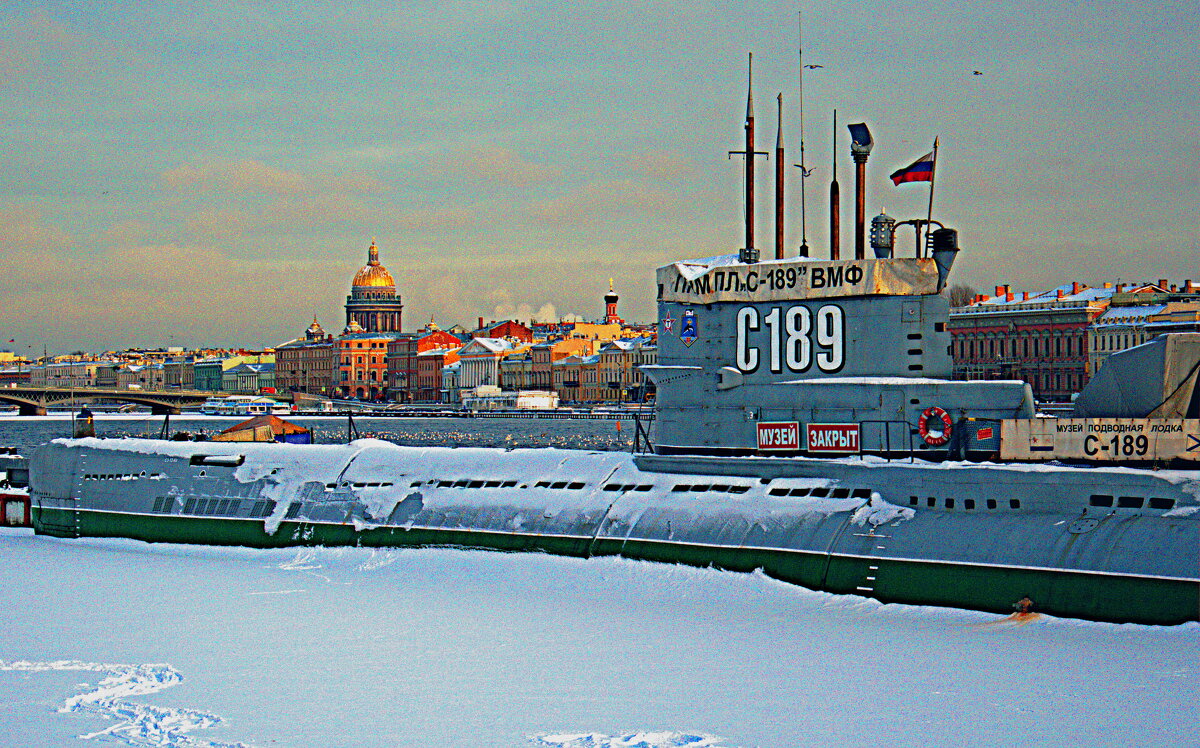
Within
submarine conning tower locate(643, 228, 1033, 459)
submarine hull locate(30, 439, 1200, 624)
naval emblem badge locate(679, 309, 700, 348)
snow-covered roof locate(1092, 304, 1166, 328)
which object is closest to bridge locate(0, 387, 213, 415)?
snow-covered roof locate(1092, 304, 1166, 328)

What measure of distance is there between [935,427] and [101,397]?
150269 mm

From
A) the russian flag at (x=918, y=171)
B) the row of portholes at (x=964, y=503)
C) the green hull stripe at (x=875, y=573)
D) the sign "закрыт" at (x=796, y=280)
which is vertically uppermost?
the russian flag at (x=918, y=171)

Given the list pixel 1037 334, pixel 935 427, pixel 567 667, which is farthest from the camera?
pixel 1037 334

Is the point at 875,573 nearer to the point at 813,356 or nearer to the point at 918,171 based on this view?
the point at 813,356

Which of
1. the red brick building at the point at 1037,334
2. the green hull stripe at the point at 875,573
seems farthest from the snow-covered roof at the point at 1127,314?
the green hull stripe at the point at 875,573

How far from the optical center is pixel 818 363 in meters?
21.2

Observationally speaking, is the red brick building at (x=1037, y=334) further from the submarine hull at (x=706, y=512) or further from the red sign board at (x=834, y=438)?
the red sign board at (x=834, y=438)

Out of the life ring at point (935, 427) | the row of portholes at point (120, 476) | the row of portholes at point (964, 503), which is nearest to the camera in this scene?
the row of portholes at point (964, 503)

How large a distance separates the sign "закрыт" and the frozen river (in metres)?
4.46

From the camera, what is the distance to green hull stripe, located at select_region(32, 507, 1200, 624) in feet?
52.9

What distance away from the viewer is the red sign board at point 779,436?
21.4 metres

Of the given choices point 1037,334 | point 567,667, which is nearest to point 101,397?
point 1037,334

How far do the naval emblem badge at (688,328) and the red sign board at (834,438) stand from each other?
246 cm

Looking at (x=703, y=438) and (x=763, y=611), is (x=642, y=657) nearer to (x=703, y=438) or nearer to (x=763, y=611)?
(x=763, y=611)
